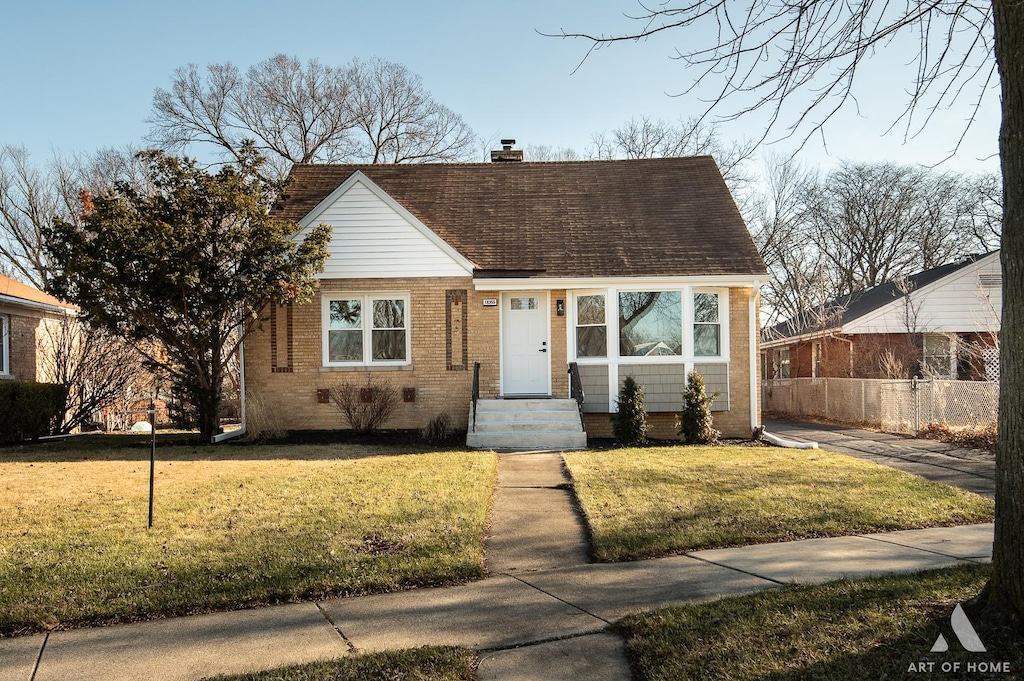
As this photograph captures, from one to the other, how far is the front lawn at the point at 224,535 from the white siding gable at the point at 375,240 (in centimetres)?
566

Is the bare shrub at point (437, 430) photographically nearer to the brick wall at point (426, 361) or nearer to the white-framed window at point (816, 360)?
the brick wall at point (426, 361)

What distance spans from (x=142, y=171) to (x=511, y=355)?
78.5 ft

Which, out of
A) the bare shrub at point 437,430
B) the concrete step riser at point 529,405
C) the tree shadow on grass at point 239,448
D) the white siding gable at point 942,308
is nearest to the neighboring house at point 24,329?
the tree shadow on grass at point 239,448

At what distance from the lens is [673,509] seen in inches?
319

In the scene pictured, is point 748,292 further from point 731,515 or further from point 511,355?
point 731,515

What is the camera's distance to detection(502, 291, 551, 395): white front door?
1641cm

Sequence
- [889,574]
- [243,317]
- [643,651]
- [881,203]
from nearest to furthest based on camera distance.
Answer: [643,651], [889,574], [243,317], [881,203]

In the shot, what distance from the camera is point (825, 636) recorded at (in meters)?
4.20

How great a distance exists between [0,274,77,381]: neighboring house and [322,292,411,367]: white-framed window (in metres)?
7.88

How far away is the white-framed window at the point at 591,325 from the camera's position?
53.0 ft

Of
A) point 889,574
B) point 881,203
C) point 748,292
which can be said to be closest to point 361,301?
point 748,292

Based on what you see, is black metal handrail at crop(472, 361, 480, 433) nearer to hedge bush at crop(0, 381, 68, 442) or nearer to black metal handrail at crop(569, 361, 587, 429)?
black metal handrail at crop(569, 361, 587, 429)

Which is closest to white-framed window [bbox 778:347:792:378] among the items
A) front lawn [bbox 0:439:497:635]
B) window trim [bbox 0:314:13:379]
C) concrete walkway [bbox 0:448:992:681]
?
front lawn [bbox 0:439:497:635]

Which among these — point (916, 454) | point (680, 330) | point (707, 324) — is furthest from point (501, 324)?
point (916, 454)
